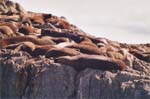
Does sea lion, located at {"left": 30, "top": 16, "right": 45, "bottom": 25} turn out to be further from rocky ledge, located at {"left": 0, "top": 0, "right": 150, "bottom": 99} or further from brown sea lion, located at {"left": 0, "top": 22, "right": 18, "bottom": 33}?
rocky ledge, located at {"left": 0, "top": 0, "right": 150, "bottom": 99}

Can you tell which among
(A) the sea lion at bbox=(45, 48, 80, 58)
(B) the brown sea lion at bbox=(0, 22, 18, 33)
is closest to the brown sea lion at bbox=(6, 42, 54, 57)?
(A) the sea lion at bbox=(45, 48, 80, 58)

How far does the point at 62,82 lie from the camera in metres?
25.2

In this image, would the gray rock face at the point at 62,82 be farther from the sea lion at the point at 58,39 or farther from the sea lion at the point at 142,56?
the sea lion at the point at 58,39

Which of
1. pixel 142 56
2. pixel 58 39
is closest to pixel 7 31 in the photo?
pixel 58 39

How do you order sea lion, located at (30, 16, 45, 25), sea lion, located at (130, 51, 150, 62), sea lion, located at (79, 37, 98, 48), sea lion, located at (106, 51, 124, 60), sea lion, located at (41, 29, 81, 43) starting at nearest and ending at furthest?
1. sea lion, located at (106, 51, 124, 60)
2. sea lion, located at (130, 51, 150, 62)
3. sea lion, located at (79, 37, 98, 48)
4. sea lion, located at (41, 29, 81, 43)
5. sea lion, located at (30, 16, 45, 25)

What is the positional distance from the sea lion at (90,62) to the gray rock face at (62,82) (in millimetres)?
292

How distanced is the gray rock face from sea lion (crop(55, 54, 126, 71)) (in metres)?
0.29

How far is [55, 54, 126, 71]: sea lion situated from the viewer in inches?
1022

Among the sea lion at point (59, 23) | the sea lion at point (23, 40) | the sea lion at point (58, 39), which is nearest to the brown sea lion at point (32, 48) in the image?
the sea lion at point (23, 40)

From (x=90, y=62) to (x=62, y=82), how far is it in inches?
67.4

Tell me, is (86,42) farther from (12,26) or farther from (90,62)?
(90,62)

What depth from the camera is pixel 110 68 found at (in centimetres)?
2619

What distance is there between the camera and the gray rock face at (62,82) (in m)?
24.7

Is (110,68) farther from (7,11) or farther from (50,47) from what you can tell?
Result: (7,11)
